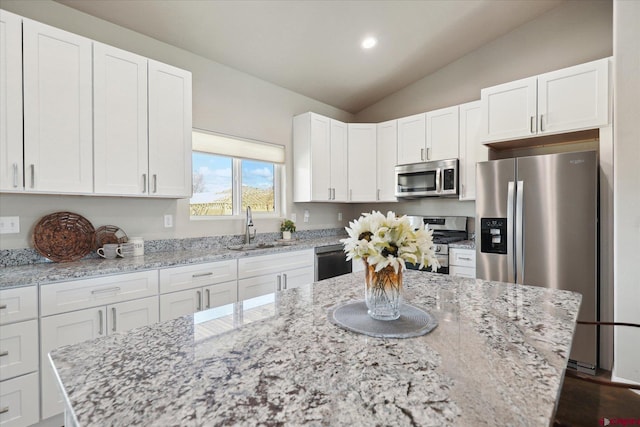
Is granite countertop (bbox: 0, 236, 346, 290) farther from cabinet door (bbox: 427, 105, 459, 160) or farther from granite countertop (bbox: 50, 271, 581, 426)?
cabinet door (bbox: 427, 105, 459, 160)

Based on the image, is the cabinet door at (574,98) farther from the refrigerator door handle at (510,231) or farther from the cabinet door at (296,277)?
the cabinet door at (296,277)

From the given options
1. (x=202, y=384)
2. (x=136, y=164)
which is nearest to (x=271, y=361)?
(x=202, y=384)

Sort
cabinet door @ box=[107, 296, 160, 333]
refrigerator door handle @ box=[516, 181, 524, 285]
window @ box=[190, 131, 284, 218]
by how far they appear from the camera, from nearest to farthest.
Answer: cabinet door @ box=[107, 296, 160, 333], refrigerator door handle @ box=[516, 181, 524, 285], window @ box=[190, 131, 284, 218]

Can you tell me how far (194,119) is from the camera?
10.1 ft

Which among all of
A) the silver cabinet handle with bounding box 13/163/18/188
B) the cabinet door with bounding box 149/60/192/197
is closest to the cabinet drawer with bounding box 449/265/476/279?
the cabinet door with bounding box 149/60/192/197

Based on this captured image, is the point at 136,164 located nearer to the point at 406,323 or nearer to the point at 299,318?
the point at 299,318

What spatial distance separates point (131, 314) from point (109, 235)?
0.75 m

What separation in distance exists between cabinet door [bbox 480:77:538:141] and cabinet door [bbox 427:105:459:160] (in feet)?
1.25

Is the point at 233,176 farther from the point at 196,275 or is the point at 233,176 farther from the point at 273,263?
the point at 196,275

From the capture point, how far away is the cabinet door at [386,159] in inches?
162

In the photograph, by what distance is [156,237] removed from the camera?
278cm

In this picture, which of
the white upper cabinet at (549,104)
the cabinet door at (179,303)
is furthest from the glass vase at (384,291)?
the white upper cabinet at (549,104)

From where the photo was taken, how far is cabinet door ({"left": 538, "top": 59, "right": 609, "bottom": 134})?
102 inches

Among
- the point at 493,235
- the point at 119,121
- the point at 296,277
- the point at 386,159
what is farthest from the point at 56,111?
the point at 493,235
